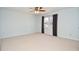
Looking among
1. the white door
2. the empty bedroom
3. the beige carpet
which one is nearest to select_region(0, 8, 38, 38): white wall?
the empty bedroom

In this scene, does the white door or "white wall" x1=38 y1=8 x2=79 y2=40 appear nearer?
"white wall" x1=38 y1=8 x2=79 y2=40

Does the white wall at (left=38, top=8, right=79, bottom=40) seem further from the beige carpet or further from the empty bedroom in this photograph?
the beige carpet

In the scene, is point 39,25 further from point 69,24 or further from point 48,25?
point 69,24

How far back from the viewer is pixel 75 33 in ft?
7.61

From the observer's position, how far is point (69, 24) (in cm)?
250

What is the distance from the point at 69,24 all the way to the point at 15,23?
1358 mm

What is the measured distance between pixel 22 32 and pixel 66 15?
1.20m

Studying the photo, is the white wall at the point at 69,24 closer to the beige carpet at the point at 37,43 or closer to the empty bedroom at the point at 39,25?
the empty bedroom at the point at 39,25

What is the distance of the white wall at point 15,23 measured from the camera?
2235 mm

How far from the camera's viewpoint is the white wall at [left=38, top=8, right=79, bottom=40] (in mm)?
2330

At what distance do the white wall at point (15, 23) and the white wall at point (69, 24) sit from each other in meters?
0.64

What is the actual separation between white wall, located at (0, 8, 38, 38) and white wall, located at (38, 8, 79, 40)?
643mm
